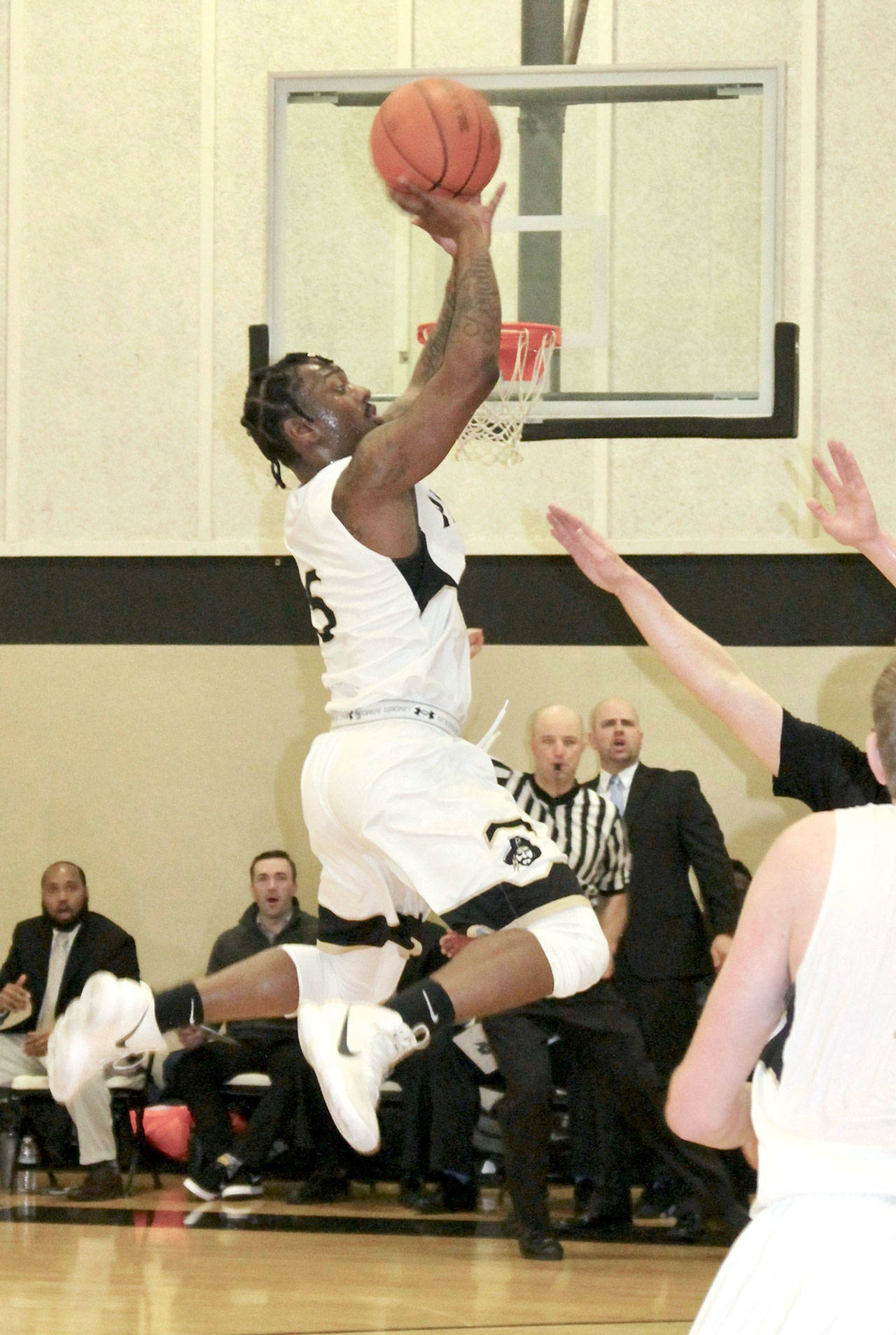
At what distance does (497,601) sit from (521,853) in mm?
6045

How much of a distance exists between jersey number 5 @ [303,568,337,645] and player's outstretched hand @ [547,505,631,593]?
0.62 m

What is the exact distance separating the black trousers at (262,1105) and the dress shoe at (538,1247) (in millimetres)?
1573

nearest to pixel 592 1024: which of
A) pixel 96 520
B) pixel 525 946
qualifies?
pixel 525 946

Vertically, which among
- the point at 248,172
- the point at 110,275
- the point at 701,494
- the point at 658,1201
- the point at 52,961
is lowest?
the point at 658,1201

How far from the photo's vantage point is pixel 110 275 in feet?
33.5

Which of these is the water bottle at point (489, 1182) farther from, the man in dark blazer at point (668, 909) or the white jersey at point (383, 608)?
the white jersey at point (383, 608)

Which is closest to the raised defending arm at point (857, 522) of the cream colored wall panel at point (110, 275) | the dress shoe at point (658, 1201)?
the dress shoe at point (658, 1201)

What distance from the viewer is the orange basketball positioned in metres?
4.07

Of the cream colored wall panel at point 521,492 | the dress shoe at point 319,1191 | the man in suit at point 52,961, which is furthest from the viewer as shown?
the cream colored wall panel at point 521,492

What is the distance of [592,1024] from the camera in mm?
6766

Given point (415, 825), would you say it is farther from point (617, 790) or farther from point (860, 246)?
point (860, 246)

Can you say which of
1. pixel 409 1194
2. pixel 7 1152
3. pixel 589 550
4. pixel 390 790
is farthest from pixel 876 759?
pixel 7 1152

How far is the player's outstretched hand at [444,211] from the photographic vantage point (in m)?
3.97

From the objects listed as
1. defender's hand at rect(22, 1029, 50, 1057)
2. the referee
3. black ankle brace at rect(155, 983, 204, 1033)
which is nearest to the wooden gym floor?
the referee
